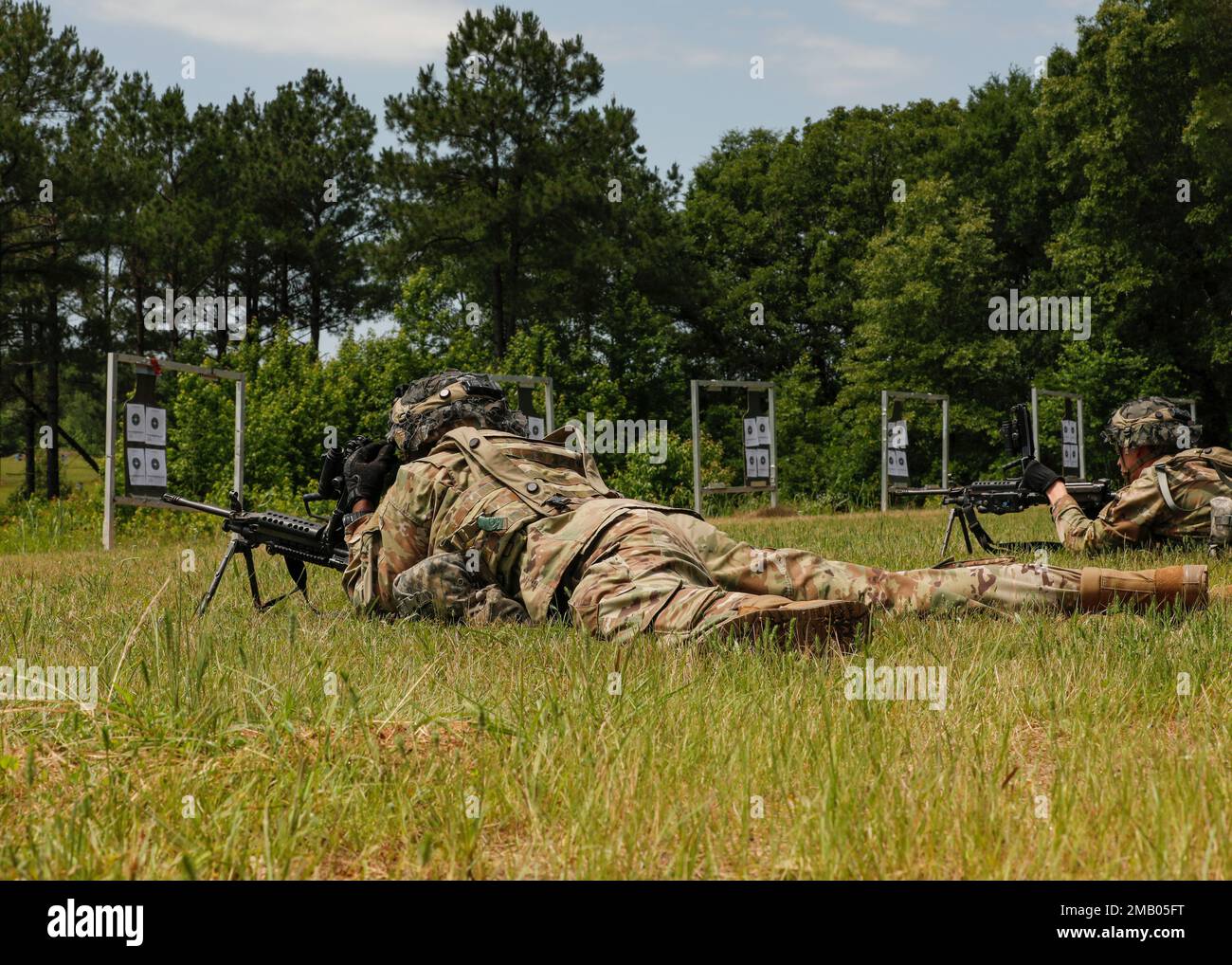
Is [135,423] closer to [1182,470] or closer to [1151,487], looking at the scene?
[1151,487]

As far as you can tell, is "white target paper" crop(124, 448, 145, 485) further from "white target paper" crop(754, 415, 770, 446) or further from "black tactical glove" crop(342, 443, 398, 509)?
"white target paper" crop(754, 415, 770, 446)

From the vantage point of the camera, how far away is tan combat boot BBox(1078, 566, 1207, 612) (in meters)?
4.86

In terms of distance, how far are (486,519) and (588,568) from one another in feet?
1.97

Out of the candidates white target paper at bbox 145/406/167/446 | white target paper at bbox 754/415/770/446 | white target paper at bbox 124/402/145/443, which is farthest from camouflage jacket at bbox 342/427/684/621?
white target paper at bbox 754/415/770/446

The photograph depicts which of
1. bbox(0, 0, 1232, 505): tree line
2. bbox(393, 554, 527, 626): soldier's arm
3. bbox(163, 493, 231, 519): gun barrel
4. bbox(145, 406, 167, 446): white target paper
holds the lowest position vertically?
bbox(393, 554, 527, 626): soldier's arm

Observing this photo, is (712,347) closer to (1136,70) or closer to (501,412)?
(1136,70)

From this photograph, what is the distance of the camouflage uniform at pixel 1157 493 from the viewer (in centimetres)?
Result: 809

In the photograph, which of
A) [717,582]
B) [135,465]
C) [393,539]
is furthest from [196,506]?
[135,465]

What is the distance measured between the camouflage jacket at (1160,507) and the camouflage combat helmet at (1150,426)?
13cm

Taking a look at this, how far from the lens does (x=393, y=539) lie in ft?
17.9

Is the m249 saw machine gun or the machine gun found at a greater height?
the m249 saw machine gun

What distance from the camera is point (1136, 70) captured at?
108ft

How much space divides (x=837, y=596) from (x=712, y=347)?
41875 millimetres

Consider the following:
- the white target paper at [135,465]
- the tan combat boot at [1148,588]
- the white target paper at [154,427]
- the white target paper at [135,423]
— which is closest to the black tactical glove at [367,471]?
the tan combat boot at [1148,588]
